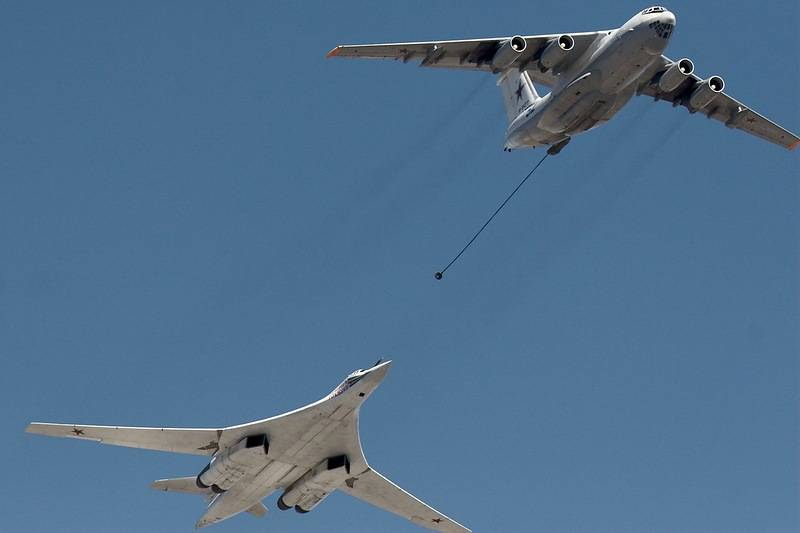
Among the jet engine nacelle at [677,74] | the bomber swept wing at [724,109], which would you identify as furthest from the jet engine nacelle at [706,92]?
the jet engine nacelle at [677,74]

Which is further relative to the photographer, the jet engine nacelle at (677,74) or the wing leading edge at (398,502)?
the wing leading edge at (398,502)

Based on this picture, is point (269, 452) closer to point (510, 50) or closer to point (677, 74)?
point (510, 50)

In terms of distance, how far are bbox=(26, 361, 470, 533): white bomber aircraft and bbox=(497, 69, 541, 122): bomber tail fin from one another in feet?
39.0

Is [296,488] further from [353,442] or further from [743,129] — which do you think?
[743,129]

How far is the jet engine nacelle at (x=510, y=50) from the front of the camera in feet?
134

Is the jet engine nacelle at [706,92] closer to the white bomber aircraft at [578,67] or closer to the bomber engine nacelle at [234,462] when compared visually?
the white bomber aircraft at [578,67]

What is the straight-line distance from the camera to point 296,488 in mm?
40812

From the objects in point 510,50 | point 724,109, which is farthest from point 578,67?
point 724,109

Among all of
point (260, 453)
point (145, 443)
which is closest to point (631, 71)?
point (260, 453)

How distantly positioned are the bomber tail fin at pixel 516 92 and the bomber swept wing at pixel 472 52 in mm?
2766

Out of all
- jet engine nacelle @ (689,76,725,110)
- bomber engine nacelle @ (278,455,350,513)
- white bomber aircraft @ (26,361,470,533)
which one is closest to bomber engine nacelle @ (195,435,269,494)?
white bomber aircraft @ (26,361,470,533)

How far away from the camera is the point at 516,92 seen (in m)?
46.3

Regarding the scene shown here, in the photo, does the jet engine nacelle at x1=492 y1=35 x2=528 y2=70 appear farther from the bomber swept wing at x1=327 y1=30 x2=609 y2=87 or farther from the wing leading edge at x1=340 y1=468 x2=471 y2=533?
the wing leading edge at x1=340 y1=468 x2=471 y2=533

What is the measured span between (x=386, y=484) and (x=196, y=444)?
5.84m
